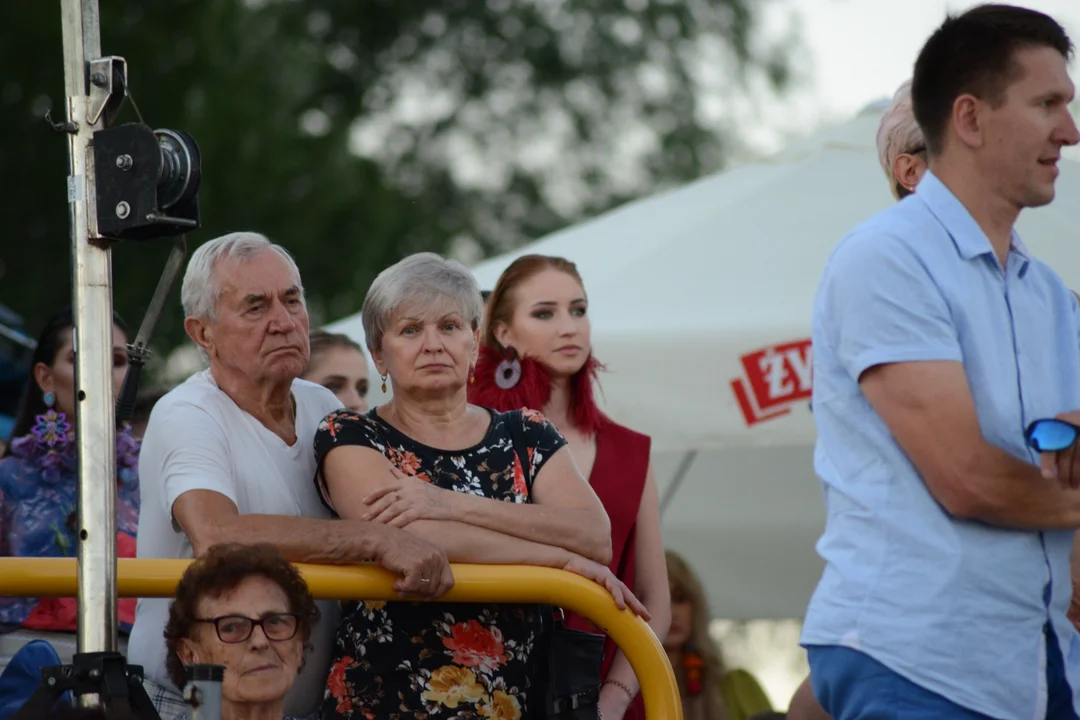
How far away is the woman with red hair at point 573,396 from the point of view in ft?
14.5

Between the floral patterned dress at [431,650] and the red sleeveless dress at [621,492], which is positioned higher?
the red sleeveless dress at [621,492]

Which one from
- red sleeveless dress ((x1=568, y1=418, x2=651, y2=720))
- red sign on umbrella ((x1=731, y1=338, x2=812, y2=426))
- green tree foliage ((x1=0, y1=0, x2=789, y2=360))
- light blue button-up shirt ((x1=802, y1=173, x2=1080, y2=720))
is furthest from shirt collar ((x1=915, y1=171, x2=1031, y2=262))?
green tree foliage ((x1=0, y1=0, x2=789, y2=360))

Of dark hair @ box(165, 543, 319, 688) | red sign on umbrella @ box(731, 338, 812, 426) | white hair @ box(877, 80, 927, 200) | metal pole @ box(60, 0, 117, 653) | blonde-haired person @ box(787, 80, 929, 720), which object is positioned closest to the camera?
metal pole @ box(60, 0, 117, 653)

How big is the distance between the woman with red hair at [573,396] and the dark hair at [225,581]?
1.17 metres

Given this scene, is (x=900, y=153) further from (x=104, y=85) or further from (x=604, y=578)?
(x=104, y=85)

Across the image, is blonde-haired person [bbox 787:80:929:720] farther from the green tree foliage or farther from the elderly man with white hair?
the green tree foliage

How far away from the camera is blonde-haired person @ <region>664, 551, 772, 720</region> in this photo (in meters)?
6.39

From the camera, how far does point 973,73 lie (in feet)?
9.53

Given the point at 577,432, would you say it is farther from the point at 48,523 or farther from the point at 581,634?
the point at 48,523

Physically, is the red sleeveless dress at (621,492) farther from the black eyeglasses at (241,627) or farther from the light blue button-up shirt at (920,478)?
the light blue button-up shirt at (920,478)

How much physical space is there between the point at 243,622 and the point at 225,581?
9 centimetres

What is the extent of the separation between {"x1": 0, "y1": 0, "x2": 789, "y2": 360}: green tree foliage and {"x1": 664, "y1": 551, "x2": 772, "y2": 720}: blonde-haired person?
11227mm

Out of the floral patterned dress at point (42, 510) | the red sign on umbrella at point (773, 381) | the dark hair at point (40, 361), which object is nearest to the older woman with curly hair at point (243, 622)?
the floral patterned dress at point (42, 510)

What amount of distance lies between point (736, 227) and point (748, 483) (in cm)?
278
